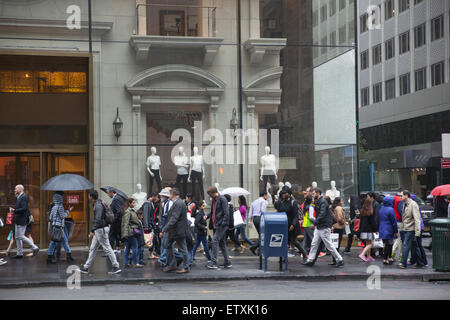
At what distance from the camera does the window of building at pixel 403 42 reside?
47938 mm

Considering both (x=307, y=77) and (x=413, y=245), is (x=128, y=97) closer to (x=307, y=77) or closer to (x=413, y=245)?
(x=307, y=77)

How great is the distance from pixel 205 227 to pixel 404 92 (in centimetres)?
3789

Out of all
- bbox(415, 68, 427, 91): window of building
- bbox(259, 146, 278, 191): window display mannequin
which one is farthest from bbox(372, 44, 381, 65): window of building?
bbox(259, 146, 278, 191): window display mannequin

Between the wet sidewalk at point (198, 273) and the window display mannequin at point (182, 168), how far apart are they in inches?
156

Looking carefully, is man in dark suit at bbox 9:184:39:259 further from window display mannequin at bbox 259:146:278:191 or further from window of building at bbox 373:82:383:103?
window of building at bbox 373:82:383:103

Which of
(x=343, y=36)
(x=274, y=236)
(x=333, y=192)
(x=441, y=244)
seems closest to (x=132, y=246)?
(x=274, y=236)

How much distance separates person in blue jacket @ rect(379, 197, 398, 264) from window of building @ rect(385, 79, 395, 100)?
123 feet

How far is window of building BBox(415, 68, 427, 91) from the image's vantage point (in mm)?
46344

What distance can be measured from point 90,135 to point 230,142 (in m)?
4.29

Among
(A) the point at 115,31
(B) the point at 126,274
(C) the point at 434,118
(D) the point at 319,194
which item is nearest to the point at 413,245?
(D) the point at 319,194

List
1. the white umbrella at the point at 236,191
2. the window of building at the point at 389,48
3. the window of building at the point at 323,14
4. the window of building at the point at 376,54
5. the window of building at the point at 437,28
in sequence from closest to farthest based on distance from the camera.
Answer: the white umbrella at the point at 236,191, the window of building at the point at 323,14, the window of building at the point at 437,28, the window of building at the point at 389,48, the window of building at the point at 376,54

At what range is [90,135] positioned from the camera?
741 inches

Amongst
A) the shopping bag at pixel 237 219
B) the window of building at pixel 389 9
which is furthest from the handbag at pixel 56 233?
the window of building at pixel 389 9

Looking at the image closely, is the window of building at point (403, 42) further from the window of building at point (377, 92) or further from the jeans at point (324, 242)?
the jeans at point (324, 242)
